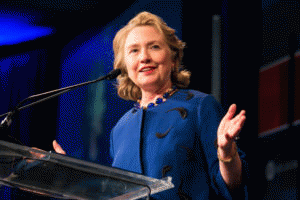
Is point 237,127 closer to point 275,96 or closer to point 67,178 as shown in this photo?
point 67,178

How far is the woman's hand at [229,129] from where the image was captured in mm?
1278

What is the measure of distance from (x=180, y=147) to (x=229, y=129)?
1.35 feet

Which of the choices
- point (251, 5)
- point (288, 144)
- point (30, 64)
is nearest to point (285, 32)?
point (251, 5)

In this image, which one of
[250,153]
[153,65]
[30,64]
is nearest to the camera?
[153,65]

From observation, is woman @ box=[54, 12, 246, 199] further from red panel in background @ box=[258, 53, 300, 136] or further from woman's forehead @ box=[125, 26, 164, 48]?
red panel in background @ box=[258, 53, 300, 136]

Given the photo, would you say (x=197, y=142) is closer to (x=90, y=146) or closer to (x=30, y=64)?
(x=90, y=146)

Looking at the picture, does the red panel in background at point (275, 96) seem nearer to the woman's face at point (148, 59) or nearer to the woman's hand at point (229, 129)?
the woman's face at point (148, 59)

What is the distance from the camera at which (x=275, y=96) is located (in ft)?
7.63

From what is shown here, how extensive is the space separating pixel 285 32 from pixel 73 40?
114 cm

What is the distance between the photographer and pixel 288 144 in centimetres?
219

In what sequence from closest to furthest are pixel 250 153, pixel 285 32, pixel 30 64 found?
pixel 250 153
pixel 285 32
pixel 30 64

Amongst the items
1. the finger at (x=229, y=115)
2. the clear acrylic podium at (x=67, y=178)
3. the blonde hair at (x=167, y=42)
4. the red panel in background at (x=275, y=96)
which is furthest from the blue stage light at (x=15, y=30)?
the finger at (x=229, y=115)

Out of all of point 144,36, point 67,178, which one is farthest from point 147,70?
point 67,178

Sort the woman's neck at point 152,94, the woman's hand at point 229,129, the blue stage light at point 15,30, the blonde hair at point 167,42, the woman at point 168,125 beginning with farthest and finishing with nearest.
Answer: the blue stage light at point 15,30 → the blonde hair at point 167,42 → the woman's neck at point 152,94 → the woman at point 168,125 → the woman's hand at point 229,129
